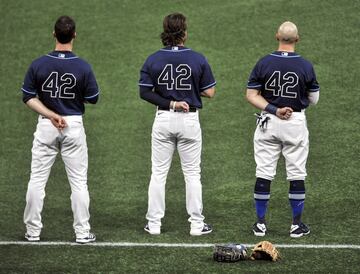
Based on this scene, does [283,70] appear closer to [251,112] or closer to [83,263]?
[83,263]

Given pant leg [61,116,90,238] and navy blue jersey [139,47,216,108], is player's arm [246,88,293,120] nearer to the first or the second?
navy blue jersey [139,47,216,108]

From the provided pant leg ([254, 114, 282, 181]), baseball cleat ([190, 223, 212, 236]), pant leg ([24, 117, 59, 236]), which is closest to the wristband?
pant leg ([254, 114, 282, 181])

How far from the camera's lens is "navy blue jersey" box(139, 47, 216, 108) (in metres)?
10.4

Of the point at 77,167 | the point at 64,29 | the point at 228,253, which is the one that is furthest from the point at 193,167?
the point at 64,29

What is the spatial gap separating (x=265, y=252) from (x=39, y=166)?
2.51 m

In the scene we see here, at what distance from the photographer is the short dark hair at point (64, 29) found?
9977 millimetres

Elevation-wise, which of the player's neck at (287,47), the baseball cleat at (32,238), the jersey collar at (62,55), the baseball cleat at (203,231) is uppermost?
the player's neck at (287,47)

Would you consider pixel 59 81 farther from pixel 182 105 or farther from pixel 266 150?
pixel 266 150

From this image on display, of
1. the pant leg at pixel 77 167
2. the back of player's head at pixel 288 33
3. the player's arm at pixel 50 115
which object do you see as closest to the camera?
the player's arm at pixel 50 115

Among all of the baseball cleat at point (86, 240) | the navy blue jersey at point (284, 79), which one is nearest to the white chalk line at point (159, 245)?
the baseball cleat at point (86, 240)

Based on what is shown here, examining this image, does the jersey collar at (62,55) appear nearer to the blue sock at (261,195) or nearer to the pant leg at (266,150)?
the pant leg at (266,150)

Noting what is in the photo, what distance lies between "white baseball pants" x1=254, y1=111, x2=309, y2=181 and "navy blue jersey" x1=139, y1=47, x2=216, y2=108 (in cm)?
78

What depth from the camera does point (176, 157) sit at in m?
14.3

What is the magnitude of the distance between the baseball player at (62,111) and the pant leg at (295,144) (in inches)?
80.4
